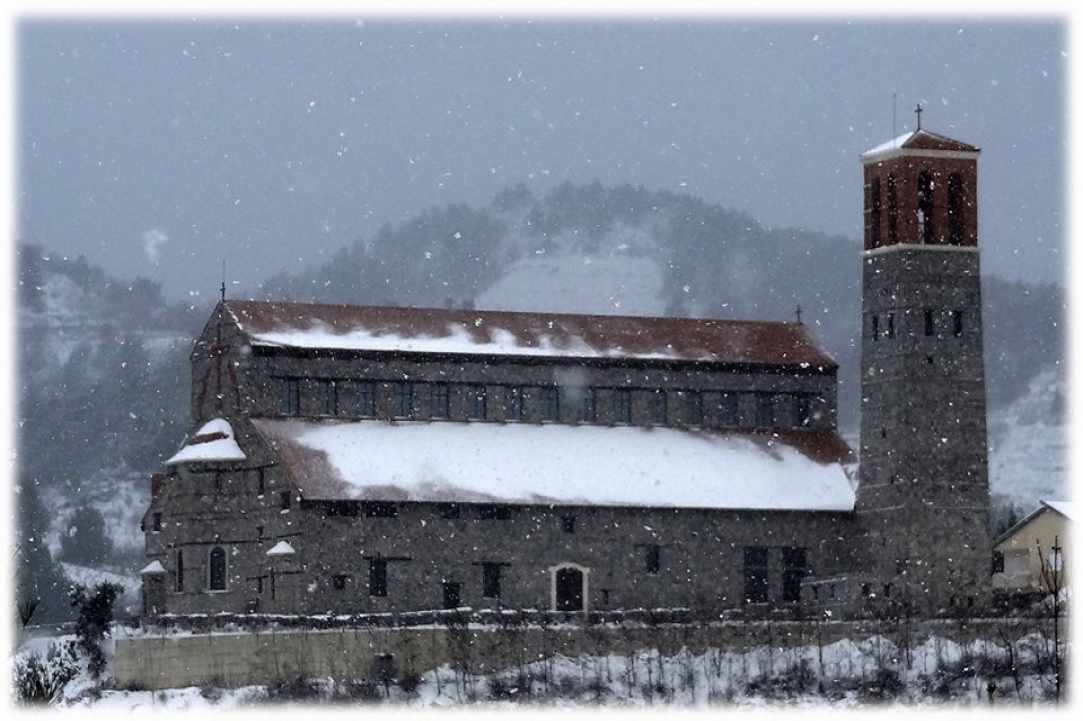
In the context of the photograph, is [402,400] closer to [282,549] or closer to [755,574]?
[282,549]

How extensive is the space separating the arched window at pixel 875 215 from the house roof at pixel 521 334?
523 cm

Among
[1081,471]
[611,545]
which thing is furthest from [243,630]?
[1081,471]

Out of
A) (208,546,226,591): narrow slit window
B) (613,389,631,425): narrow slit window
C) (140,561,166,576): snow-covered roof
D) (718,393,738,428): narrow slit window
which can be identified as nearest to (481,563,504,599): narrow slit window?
(208,546,226,591): narrow slit window

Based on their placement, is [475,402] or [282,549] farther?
[475,402]

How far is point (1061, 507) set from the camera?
347 ft

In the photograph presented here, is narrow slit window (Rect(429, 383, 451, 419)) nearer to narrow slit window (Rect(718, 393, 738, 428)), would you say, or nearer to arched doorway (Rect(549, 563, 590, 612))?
arched doorway (Rect(549, 563, 590, 612))

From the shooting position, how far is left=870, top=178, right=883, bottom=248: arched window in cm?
10081

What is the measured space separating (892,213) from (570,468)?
38.7 feet

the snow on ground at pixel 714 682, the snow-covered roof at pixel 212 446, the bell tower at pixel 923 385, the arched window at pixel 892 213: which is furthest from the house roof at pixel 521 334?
the snow on ground at pixel 714 682

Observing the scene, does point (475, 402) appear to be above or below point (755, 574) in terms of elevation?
above

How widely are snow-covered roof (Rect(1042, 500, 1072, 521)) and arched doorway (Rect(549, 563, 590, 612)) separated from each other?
1600 cm

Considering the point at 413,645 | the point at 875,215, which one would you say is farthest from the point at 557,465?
the point at 875,215

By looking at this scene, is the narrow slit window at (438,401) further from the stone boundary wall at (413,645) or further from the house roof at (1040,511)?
the house roof at (1040,511)

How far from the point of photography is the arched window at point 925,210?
327 feet
